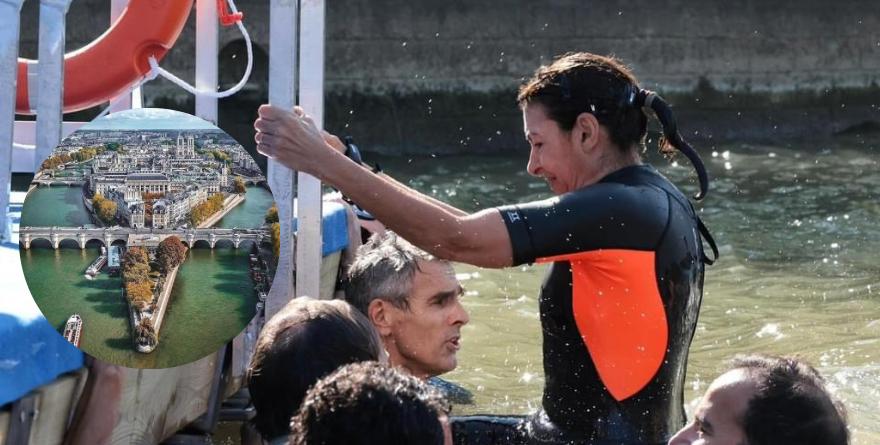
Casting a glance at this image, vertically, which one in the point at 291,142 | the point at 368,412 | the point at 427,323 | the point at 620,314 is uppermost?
the point at 291,142

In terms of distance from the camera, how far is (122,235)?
149 inches

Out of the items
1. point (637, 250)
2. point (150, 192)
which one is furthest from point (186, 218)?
point (637, 250)

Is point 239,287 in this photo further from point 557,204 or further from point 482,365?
point 482,365

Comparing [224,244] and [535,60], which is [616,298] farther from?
[535,60]

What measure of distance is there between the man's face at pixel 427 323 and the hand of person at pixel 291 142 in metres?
0.89

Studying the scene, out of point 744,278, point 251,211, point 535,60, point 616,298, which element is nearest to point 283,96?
point 251,211

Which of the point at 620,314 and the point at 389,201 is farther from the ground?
the point at 389,201

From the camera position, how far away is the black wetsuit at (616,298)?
3588 millimetres

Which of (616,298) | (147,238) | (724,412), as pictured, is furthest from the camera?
(147,238)

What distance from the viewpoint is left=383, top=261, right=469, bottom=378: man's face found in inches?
168

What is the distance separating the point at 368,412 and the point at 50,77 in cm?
250

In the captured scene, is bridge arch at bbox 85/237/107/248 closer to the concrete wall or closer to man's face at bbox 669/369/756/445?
man's face at bbox 669/369/756/445

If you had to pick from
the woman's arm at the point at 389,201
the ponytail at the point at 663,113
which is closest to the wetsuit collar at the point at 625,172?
the ponytail at the point at 663,113

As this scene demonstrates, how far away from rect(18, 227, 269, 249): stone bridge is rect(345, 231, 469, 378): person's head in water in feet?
1.71
